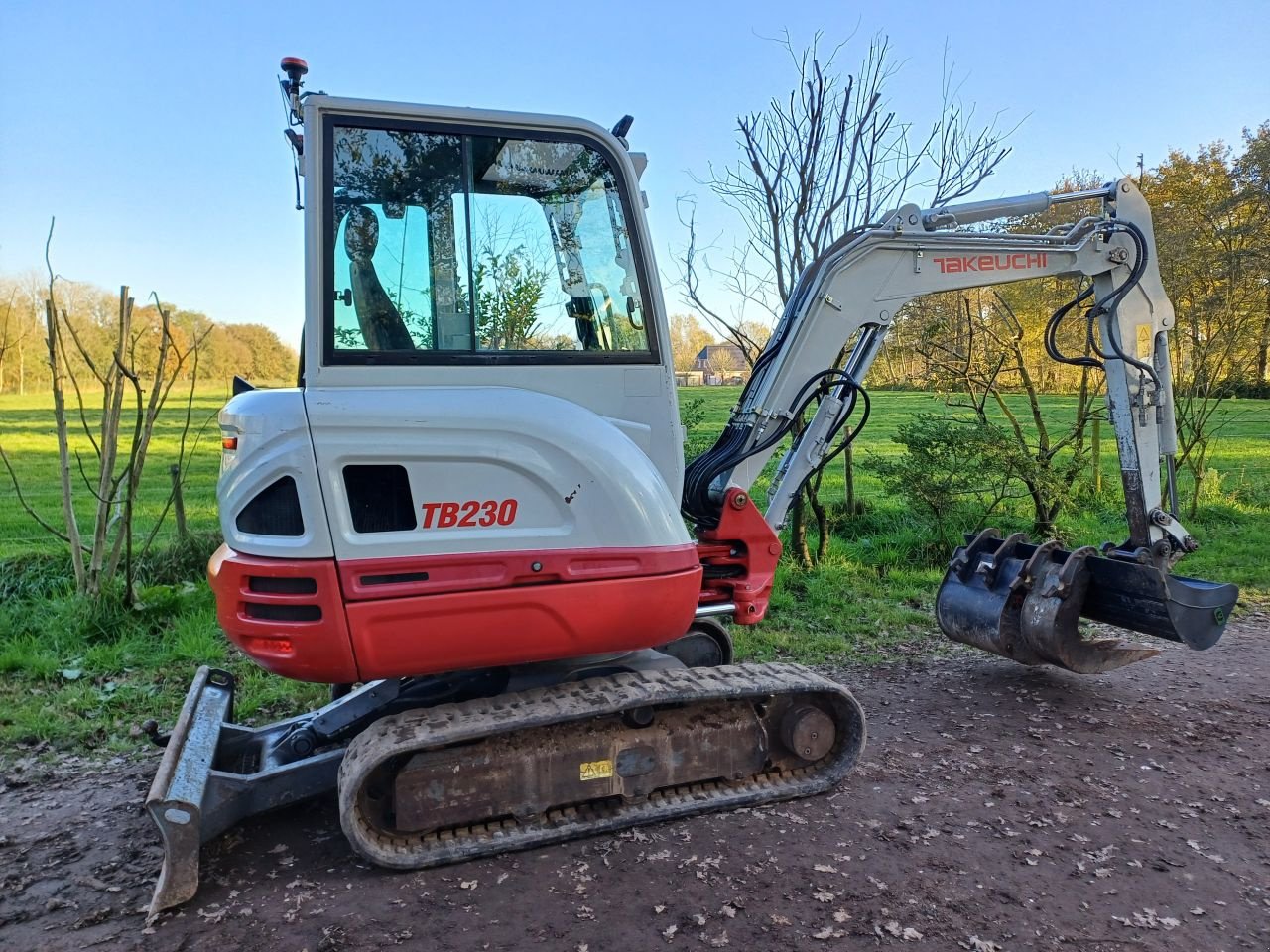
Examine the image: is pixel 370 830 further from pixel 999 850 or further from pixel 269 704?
pixel 999 850

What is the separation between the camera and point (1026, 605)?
4891 millimetres

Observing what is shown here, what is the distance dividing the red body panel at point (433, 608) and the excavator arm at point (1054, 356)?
109cm

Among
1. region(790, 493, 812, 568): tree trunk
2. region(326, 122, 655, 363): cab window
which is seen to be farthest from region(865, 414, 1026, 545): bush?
region(326, 122, 655, 363): cab window

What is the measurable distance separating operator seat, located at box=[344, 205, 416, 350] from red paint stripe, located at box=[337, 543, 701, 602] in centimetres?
84

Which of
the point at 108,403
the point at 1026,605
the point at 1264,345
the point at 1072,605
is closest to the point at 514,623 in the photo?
the point at 1026,605

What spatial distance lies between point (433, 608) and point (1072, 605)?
366 centimetres

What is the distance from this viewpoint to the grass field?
4.86 metres

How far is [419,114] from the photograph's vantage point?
3.27 metres

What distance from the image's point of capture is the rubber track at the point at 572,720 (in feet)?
10.3

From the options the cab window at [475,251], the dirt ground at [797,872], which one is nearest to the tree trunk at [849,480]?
the dirt ground at [797,872]

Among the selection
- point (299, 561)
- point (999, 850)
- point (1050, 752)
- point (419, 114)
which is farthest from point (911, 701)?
point (419, 114)

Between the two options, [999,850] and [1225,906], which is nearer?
[1225,906]

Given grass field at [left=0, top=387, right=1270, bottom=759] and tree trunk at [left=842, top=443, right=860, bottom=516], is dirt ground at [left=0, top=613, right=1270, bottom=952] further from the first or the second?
tree trunk at [left=842, top=443, right=860, bottom=516]

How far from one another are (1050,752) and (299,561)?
12.0ft
